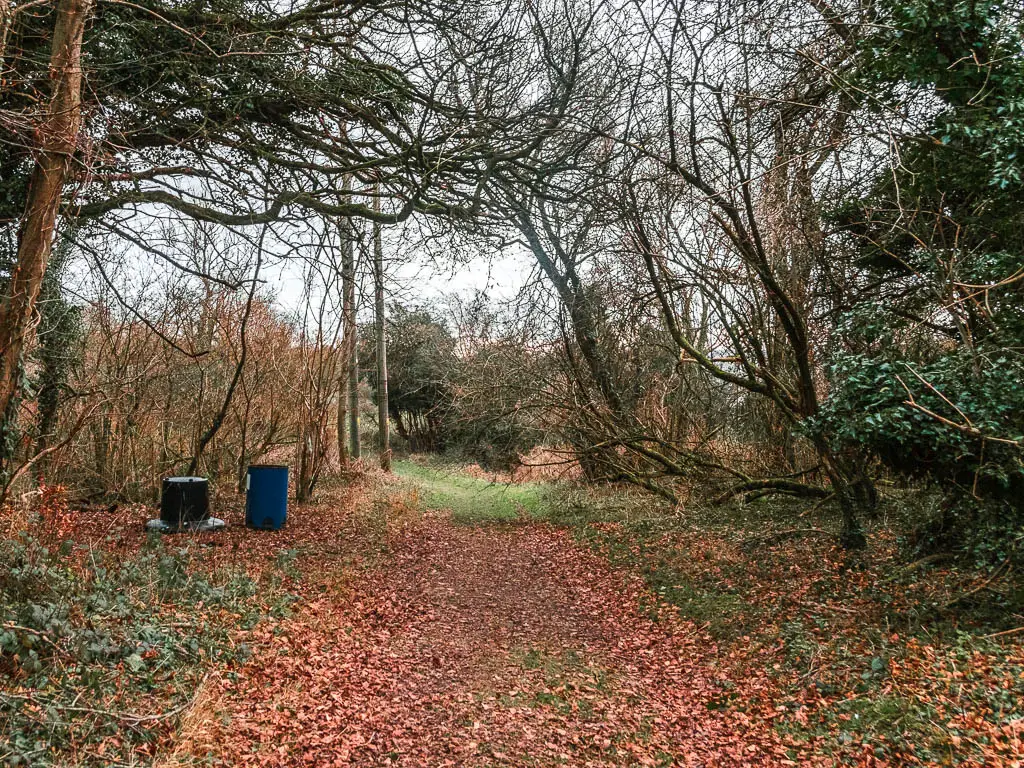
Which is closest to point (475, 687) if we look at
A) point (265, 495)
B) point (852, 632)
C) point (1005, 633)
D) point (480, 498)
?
point (852, 632)

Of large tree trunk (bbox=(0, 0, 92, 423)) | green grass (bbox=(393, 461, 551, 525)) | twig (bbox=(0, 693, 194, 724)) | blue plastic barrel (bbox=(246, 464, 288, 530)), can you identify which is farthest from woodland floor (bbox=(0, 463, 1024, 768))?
green grass (bbox=(393, 461, 551, 525))

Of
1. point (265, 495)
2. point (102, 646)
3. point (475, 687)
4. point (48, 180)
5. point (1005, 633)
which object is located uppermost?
point (48, 180)

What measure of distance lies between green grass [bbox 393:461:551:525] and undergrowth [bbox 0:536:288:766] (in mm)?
6880

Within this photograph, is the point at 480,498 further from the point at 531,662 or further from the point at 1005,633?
the point at 1005,633

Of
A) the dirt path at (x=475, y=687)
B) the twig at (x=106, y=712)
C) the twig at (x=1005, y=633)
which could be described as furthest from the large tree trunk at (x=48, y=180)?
the twig at (x=1005, y=633)

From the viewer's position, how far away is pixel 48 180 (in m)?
4.66

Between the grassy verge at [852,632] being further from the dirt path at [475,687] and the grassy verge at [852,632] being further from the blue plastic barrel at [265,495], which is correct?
the blue plastic barrel at [265,495]

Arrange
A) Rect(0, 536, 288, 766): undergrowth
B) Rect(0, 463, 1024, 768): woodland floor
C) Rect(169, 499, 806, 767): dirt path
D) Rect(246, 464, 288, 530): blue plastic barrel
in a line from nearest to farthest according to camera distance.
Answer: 1. Rect(0, 536, 288, 766): undergrowth
2. Rect(0, 463, 1024, 768): woodland floor
3. Rect(169, 499, 806, 767): dirt path
4. Rect(246, 464, 288, 530): blue plastic barrel

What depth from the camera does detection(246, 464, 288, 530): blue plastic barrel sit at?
9.12 metres

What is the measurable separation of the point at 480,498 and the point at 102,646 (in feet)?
37.6

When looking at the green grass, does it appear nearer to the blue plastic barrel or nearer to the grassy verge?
the blue plastic barrel

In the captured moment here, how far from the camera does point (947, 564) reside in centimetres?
564

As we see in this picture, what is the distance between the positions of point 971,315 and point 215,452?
1066cm

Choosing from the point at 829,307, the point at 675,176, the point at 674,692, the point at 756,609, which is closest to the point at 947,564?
the point at 756,609
